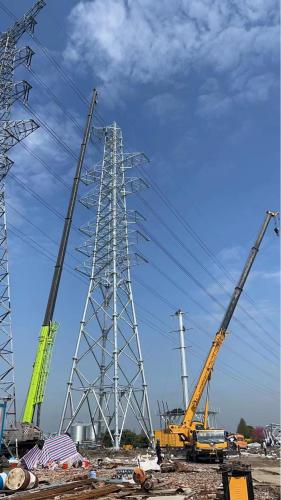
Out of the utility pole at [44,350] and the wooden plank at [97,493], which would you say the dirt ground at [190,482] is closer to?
the wooden plank at [97,493]

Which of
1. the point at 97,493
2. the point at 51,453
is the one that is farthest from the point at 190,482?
the point at 51,453

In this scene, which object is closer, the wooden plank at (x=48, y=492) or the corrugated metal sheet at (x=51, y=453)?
the wooden plank at (x=48, y=492)

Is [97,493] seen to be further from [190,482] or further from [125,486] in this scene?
[190,482]

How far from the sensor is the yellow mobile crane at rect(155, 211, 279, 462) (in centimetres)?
2706

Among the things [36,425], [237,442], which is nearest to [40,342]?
[36,425]

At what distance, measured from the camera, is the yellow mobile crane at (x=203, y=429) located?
2706 cm

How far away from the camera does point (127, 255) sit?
36531 millimetres

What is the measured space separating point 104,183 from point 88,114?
594 centimetres

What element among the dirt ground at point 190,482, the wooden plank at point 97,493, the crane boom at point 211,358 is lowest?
the dirt ground at point 190,482

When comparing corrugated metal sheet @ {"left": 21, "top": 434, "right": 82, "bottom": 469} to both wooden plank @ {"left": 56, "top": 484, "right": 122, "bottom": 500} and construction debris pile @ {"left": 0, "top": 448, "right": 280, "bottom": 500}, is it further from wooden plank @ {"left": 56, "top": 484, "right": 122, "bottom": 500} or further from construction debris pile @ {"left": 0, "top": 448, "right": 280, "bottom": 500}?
wooden plank @ {"left": 56, "top": 484, "right": 122, "bottom": 500}

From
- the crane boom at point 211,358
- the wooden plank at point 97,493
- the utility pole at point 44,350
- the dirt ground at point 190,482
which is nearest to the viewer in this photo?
the wooden plank at point 97,493

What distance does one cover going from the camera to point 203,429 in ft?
98.3

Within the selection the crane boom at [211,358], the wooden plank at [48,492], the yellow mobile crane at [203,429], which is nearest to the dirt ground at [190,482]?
the wooden plank at [48,492]

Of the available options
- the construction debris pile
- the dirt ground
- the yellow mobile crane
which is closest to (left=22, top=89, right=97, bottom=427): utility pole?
the dirt ground
